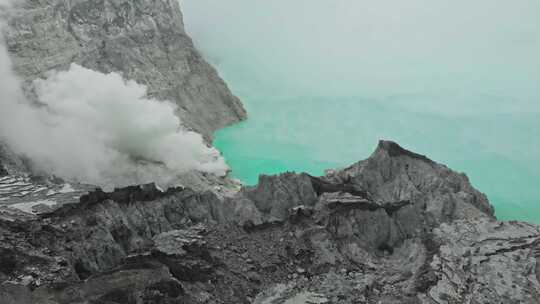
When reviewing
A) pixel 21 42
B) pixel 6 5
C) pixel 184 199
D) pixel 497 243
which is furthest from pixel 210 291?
pixel 6 5

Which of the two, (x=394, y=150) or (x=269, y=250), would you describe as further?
(x=394, y=150)

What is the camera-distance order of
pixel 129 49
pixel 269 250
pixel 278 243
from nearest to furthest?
1. pixel 269 250
2. pixel 278 243
3. pixel 129 49

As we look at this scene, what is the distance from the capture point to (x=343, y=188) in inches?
2034

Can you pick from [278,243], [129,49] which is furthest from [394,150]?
[129,49]

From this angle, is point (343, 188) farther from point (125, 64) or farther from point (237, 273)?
point (125, 64)

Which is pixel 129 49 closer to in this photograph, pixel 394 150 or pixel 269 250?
pixel 394 150

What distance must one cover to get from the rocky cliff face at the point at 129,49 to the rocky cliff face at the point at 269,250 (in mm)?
79608

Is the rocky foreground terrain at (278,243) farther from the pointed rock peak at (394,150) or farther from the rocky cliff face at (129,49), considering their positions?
the rocky cliff face at (129,49)

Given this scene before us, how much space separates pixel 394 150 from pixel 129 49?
87552mm

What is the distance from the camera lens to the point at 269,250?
40.2m

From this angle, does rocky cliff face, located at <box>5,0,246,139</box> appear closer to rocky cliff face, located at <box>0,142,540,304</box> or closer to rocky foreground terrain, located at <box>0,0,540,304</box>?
rocky foreground terrain, located at <box>0,0,540,304</box>

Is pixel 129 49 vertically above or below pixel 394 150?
above

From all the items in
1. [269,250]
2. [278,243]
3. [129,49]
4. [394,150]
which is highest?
[129,49]

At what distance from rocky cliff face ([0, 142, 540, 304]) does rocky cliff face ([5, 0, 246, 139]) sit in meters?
79.6
